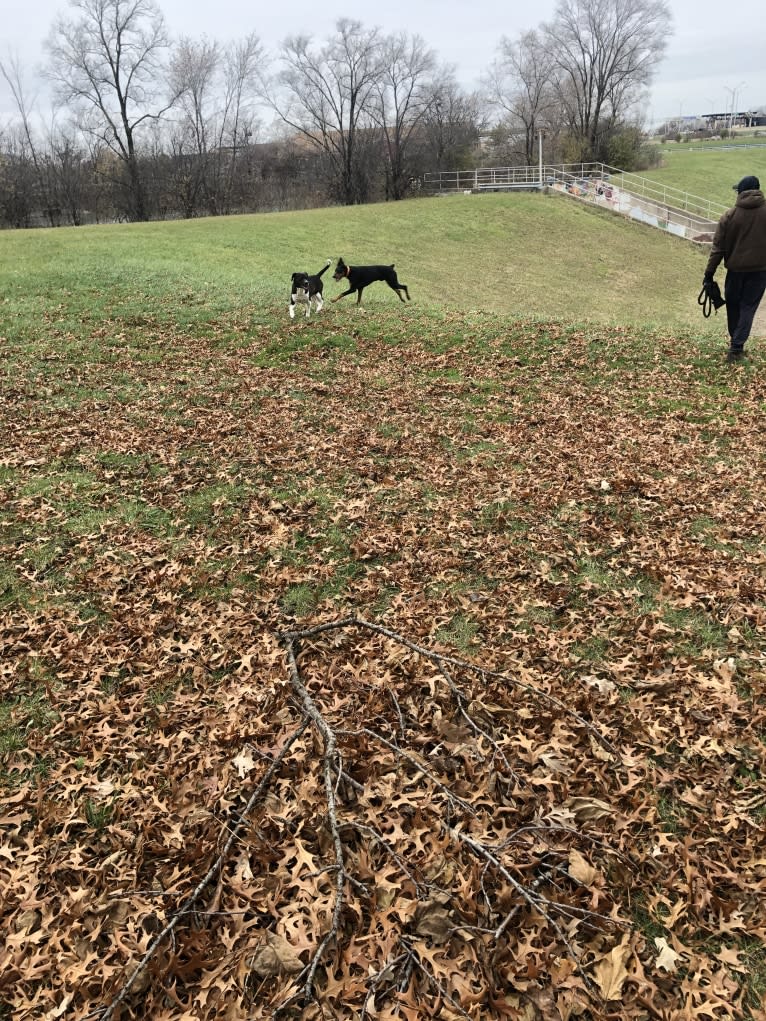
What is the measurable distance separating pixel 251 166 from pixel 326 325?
43.0 meters

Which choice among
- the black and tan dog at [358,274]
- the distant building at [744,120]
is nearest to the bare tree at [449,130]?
the black and tan dog at [358,274]

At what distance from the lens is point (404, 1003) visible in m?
2.26

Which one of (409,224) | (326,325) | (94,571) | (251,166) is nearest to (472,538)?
(94,571)

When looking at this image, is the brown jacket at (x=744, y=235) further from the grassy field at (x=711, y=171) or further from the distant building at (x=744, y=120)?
the distant building at (x=744, y=120)

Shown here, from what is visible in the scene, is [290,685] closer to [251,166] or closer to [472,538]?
[472,538]

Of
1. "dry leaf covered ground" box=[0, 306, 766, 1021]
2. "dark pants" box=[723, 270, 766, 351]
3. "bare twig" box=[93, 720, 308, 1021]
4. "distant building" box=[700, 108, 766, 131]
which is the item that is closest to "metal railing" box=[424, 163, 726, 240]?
"dark pants" box=[723, 270, 766, 351]

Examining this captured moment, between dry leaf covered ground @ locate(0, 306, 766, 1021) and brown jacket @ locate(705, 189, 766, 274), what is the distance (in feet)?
9.27

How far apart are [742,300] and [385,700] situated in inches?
338

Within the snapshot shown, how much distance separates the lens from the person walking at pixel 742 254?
339 inches

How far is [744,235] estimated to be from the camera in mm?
8742

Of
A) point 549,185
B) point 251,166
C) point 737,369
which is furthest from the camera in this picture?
point 251,166

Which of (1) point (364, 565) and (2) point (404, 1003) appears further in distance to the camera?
Answer: (1) point (364, 565)

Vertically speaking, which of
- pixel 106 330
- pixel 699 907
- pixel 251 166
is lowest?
pixel 699 907

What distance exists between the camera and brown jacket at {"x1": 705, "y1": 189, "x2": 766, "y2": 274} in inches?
338
